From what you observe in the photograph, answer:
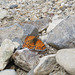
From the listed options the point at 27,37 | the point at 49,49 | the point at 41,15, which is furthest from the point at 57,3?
the point at 49,49

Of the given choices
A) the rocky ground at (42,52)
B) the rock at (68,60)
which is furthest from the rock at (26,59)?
the rock at (68,60)

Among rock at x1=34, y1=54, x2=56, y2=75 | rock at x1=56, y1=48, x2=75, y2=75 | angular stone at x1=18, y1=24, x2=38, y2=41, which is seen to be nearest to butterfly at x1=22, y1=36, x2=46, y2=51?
angular stone at x1=18, y1=24, x2=38, y2=41

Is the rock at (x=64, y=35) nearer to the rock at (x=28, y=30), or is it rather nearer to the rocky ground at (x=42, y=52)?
the rocky ground at (x=42, y=52)

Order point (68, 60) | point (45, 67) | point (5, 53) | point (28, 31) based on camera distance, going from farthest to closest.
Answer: point (28, 31) → point (5, 53) → point (45, 67) → point (68, 60)

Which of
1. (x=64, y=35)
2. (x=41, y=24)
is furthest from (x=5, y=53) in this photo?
(x=41, y=24)

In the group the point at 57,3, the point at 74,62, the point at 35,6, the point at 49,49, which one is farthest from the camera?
the point at 35,6

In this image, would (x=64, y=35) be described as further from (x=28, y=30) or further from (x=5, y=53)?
(x=28, y=30)

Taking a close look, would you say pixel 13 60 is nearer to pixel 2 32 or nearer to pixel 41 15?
pixel 2 32
